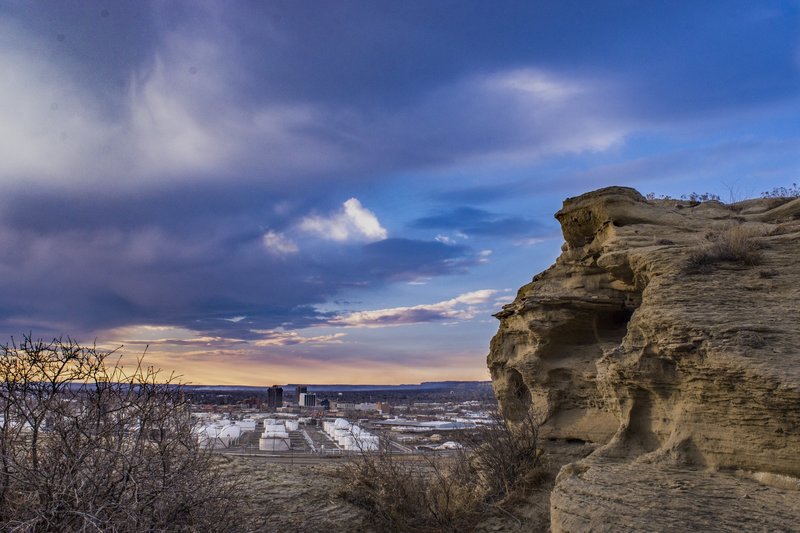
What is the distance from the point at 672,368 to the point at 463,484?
7412 mm

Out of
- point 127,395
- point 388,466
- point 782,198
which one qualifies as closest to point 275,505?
point 388,466

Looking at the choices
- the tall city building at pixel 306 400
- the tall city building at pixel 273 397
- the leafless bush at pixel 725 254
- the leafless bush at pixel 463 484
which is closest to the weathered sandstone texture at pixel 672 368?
the leafless bush at pixel 725 254

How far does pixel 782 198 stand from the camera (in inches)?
501

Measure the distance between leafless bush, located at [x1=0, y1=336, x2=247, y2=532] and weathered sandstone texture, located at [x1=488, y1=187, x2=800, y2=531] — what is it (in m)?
5.17

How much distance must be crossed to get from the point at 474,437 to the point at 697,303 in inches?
331

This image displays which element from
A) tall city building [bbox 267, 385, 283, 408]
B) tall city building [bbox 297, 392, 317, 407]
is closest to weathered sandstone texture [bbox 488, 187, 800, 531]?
tall city building [bbox 267, 385, 283, 408]

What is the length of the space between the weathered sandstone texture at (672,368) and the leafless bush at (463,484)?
2.79 ft

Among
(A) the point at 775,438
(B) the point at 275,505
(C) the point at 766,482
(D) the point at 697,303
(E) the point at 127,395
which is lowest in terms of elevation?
(B) the point at 275,505

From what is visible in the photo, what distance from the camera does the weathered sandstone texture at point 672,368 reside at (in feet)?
21.5

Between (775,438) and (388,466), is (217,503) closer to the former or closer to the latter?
(388,466)

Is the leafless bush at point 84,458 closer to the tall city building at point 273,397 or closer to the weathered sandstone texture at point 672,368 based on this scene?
the weathered sandstone texture at point 672,368

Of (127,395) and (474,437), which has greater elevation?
(127,395)

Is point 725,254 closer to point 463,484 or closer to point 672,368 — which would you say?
point 672,368

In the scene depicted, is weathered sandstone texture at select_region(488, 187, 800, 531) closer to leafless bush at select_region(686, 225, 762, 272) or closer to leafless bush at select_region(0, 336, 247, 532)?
leafless bush at select_region(686, 225, 762, 272)
